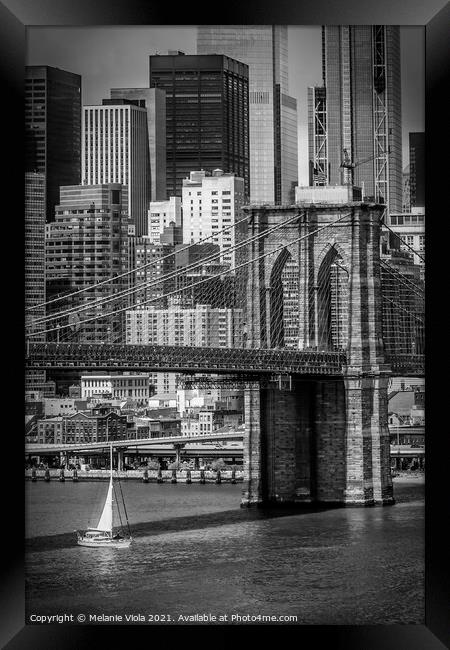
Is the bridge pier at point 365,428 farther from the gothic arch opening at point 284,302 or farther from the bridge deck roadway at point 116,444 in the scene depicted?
the bridge deck roadway at point 116,444

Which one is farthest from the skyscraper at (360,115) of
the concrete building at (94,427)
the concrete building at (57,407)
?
the concrete building at (57,407)

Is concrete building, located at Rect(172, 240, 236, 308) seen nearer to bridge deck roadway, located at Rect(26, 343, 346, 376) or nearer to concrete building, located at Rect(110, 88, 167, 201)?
bridge deck roadway, located at Rect(26, 343, 346, 376)

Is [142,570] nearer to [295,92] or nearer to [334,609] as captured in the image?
[334,609]

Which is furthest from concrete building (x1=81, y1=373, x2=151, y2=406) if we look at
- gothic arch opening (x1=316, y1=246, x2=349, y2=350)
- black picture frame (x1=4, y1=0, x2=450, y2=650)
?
black picture frame (x1=4, y1=0, x2=450, y2=650)

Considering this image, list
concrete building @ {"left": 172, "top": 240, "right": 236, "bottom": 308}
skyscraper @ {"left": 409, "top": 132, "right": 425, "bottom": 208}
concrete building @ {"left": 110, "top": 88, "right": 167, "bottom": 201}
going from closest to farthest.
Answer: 1. skyscraper @ {"left": 409, "top": 132, "right": 425, "bottom": 208}
2. concrete building @ {"left": 110, "top": 88, "right": 167, "bottom": 201}
3. concrete building @ {"left": 172, "top": 240, "right": 236, "bottom": 308}

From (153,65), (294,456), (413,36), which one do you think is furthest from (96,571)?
(294,456)
